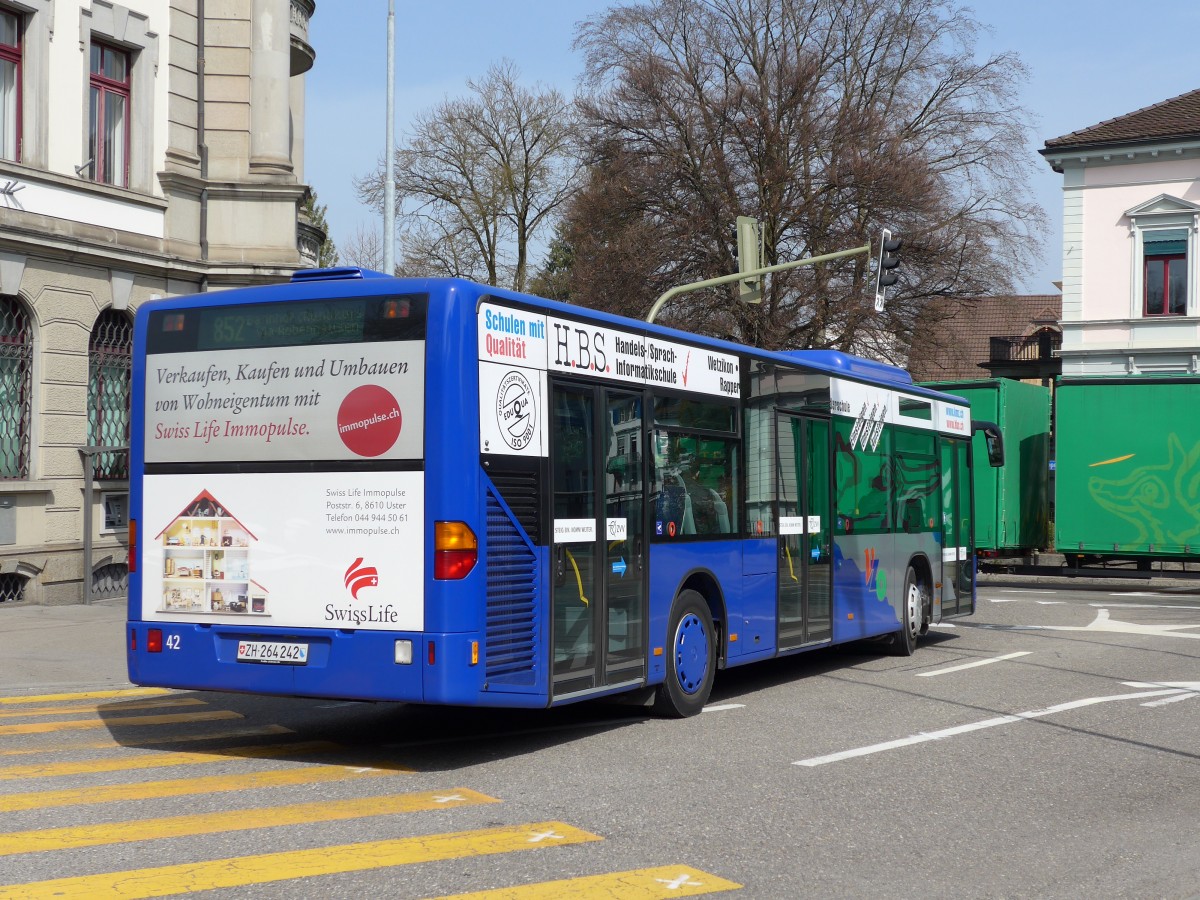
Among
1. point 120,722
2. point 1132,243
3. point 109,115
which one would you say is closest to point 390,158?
point 109,115

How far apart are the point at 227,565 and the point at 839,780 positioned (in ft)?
12.4

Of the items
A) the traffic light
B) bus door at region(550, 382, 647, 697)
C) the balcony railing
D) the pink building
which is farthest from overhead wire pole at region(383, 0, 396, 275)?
the balcony railing

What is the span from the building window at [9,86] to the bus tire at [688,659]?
1194cm

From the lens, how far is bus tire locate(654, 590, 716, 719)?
10203 mm

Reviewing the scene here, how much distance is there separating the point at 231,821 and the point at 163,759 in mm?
1926

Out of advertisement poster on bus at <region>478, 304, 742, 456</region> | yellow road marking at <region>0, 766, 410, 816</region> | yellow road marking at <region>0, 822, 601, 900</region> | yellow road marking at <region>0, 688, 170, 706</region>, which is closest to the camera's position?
yellow road marking at <region>0, 822, 601, 900</region>

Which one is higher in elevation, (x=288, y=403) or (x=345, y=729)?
(x=288, y=403)

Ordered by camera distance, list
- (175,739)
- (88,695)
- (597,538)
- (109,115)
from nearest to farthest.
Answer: (597,538) → (175,739) → (88,695) → (109,115)

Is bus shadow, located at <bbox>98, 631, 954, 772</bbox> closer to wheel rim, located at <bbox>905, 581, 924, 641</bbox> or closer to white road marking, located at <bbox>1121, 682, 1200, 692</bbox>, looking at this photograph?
white road marking, located at <bbox>1121, 682, 1200, 692</bbox>

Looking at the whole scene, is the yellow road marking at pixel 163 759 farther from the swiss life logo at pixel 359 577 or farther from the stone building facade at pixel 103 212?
the stone building facade at pixel 103 212

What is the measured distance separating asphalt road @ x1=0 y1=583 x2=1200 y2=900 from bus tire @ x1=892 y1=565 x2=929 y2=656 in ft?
6.79

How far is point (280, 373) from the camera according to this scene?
28.0ft

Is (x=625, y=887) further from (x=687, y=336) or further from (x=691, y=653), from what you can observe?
(x=687, y=336)

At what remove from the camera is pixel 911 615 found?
1554 cm
